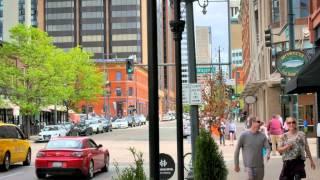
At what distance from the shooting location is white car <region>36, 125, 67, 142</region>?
49750 mm

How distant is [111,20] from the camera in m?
161

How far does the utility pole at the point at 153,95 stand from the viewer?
20.3 ft

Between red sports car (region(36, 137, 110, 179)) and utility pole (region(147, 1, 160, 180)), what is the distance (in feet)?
44.3

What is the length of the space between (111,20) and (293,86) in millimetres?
148991

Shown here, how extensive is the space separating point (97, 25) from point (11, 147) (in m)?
141

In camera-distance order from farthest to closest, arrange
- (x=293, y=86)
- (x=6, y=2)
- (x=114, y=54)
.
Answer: (x=114, y=54), (x=6, y=2), (x=293, y=86)

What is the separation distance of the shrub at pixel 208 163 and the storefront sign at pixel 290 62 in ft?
28.2

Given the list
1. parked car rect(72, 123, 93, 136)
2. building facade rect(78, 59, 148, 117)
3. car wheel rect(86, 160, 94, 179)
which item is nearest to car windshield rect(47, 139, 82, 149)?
car wheel rect(86, 160, 94, 179)

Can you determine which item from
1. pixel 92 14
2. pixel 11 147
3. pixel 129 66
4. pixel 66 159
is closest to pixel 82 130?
pixel 129 66

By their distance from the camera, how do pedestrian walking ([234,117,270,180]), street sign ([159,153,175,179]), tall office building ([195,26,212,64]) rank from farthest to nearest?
1. tall office building ([195,26,212,64])
2. street sign ([159,153,175,179])
3. pedestrian walking ([234,117,270,180])

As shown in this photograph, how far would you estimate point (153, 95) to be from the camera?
6.20 meters

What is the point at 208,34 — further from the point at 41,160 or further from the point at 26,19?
the point at 26,19

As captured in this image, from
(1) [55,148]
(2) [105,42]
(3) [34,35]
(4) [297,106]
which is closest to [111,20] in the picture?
(2) [105,42]

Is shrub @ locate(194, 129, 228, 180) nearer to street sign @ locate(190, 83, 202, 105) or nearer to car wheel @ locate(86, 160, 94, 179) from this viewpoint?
street sign @ locate(190, 83, 202, 105)
